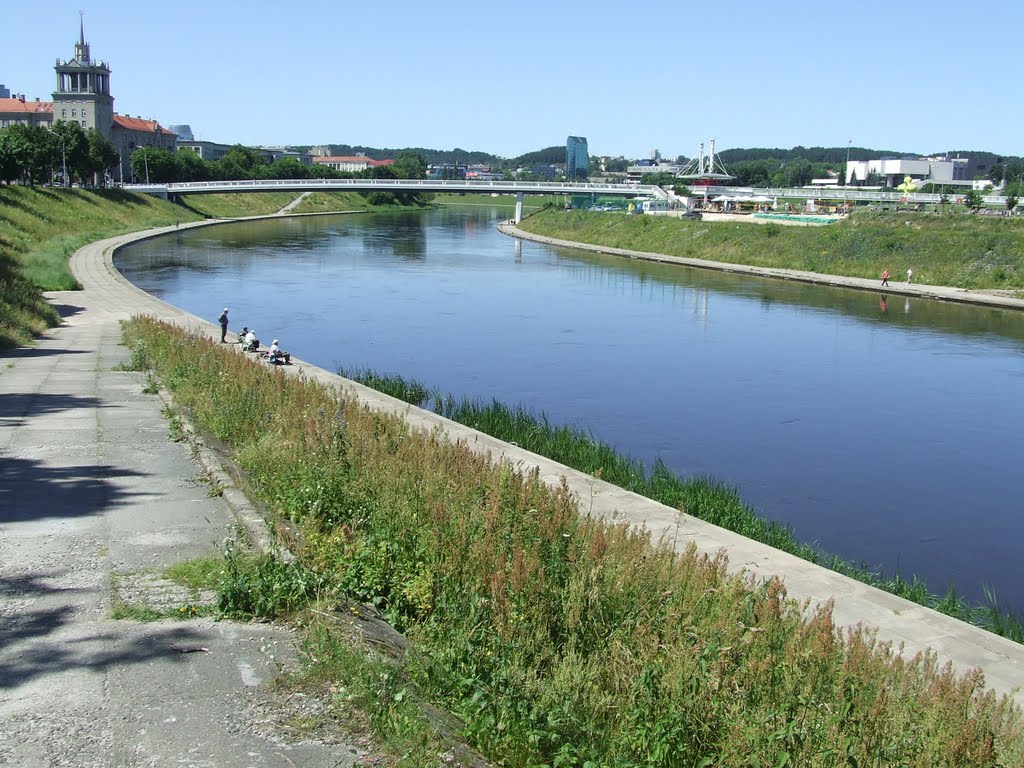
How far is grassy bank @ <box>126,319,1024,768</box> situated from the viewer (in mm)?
5852

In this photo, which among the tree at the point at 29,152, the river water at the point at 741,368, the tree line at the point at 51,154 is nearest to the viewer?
the river water at the point at 741,368

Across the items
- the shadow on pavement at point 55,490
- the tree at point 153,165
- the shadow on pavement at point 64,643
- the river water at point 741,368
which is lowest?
the river water at point 741,368

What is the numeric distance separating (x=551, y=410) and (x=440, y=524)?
16.4 metres

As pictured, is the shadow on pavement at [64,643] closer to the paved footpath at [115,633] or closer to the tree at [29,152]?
the paved footpath at [115,633]

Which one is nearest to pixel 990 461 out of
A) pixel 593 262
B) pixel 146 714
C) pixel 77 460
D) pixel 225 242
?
pixel 77 460

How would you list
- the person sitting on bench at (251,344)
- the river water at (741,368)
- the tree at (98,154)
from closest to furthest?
the river water at (741,368) → the person sitting on bench at (251,344) → the tree at (98,154)

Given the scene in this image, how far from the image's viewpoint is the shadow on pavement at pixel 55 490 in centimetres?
1012

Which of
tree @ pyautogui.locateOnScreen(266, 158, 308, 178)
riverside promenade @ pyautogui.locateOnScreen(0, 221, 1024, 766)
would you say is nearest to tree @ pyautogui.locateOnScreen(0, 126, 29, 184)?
riverside promenade @ pyautogui.locateOnScreen(0, 221, 1024, 766)

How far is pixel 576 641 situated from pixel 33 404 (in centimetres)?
1283

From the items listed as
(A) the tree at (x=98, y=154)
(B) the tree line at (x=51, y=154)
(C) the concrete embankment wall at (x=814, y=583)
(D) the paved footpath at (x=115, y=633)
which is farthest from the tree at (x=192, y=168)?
(D) the paved footpath at (x=115, y=633)

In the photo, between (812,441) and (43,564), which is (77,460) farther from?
(812,441)

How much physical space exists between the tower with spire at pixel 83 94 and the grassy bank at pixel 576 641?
170 meters

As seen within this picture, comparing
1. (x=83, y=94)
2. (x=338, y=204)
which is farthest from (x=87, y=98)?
(x=338, y=204)

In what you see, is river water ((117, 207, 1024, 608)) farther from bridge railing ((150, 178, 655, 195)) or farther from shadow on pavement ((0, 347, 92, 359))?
bridge railing ((150, 178, 655, 195))
